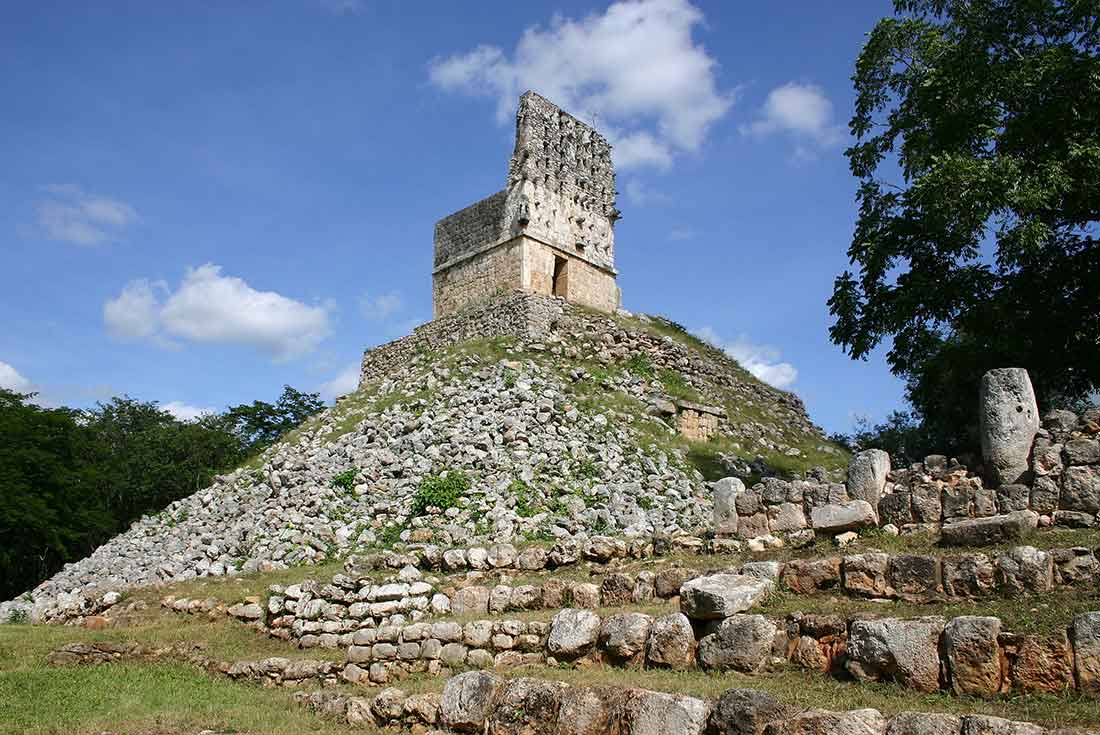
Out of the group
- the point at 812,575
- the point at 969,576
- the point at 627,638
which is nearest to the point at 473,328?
the point at 627,638

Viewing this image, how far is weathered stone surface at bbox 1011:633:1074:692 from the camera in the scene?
6902 mm

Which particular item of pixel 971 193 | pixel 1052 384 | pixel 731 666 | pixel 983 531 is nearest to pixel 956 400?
pixel 1052 384

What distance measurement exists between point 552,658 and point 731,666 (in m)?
2.52

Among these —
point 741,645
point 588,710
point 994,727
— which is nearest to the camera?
point 994,727

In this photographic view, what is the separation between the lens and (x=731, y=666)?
892cm

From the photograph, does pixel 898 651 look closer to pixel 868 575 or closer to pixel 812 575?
pixel 868 575

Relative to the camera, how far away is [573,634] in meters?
10.4

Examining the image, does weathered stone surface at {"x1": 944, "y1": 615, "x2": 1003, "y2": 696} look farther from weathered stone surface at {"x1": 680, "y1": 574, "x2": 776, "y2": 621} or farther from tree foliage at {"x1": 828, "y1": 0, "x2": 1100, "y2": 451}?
tree foliage at {"x1": 828, "y1": 0, "x2": 1100, "y2": 451}

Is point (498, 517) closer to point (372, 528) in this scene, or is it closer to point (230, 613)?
point (372, 528)

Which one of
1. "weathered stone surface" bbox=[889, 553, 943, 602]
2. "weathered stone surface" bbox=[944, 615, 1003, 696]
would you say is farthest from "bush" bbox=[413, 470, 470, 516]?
"weathered stone surface" bbox=[944, 615, 1003, 696]

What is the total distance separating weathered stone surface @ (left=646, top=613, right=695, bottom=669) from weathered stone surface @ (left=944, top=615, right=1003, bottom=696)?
278cm

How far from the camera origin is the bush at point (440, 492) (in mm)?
17141

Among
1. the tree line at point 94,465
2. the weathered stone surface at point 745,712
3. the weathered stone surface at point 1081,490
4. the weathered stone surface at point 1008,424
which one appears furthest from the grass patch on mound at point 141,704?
the tree line at point 94,465

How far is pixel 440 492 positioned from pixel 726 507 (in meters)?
6.35
